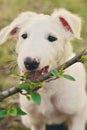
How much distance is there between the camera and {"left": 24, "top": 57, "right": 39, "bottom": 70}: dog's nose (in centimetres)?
309

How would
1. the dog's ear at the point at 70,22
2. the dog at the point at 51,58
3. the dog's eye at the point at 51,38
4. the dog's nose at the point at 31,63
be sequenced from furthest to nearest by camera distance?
the dog's ear at the point at 70,22
the dog's eye at the point at 51,38
the dog at the point at 51,58
the dog's nose at the point at 31,63

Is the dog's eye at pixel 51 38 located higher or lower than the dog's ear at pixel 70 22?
lower

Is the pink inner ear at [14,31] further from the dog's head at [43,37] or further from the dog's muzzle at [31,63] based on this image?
the dog's muzzle at [31,63]

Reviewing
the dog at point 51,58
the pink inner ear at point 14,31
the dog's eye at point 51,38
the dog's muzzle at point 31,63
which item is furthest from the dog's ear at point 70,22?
the dog's muzzle at point 31,63

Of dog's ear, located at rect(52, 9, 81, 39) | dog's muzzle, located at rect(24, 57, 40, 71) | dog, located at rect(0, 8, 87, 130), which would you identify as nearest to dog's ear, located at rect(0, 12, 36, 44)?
dog, located at rect(0, 8, 87, 130)

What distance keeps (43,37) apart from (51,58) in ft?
0.50

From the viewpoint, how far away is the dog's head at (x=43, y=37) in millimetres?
3154

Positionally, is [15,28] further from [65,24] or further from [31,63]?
[31,63]

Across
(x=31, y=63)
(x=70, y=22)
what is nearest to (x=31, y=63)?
(x=31, y=63)

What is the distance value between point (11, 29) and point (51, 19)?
1.01ft

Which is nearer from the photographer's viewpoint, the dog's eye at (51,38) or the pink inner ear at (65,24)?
the dog's eye at (51,38)

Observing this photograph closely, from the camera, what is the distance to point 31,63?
10.2 ft

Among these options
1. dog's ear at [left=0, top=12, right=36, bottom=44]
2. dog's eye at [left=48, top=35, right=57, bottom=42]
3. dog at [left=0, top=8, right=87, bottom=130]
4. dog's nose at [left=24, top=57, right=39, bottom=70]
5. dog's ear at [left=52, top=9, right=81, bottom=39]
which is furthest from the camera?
dog's ear at [left=0, top=12, right=36, bottom=44]

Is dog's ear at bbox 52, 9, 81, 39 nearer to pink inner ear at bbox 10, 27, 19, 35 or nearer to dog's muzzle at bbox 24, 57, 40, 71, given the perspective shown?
pink inner ear at bbox 10, 27, 19, 35
